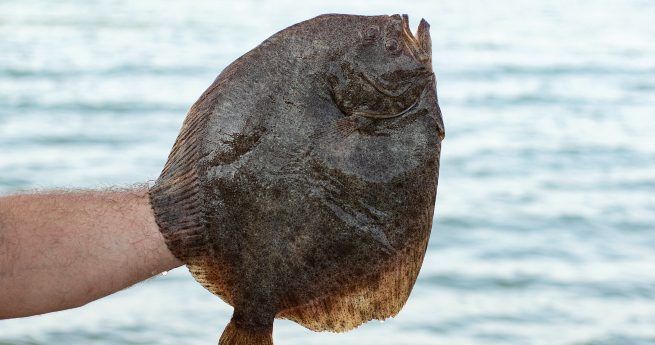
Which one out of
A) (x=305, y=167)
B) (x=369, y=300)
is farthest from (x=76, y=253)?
(x=369, y=300)

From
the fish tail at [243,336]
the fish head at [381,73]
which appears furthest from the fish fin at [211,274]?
the fish head at [381,73]

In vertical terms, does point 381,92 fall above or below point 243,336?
above

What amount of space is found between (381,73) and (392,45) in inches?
3.9

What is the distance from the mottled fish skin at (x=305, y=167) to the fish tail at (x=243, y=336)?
12 millimetres

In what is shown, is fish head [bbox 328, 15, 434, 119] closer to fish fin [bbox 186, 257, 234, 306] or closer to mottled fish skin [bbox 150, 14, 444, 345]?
mottled fish skin [bbox 150, 14, 444, 345]

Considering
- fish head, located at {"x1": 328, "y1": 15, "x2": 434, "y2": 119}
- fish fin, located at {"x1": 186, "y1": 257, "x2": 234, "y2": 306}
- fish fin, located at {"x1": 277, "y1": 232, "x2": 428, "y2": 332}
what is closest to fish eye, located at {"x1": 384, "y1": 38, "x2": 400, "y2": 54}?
fish head, located at {"x1": 328, "y1": 15, "x2": 434, "y2": 119}

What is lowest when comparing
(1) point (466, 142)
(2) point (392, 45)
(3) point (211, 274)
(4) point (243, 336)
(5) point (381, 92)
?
(4) point (243, 336)

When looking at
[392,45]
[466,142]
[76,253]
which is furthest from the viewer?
[466,142]

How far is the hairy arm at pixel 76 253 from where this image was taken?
109 inches

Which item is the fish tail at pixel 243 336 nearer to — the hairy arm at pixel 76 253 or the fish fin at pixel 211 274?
→ the fish fin at pixel 211 274

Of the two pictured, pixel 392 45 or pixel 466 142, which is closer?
pixel 392 45

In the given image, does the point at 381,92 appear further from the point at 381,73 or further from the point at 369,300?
the point at 369,300

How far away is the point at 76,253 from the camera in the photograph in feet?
9.09

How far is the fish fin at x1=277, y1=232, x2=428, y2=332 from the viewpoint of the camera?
2.92 meters
